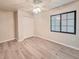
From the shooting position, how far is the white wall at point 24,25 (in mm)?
5744

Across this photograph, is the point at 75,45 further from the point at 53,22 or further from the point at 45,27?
the point at 45,27

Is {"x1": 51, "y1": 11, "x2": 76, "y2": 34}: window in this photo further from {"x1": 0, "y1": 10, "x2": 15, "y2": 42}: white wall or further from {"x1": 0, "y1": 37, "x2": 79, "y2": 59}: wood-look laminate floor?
{"x1": 0, "y1": 10, "x2": 15, "y2": 42}: white wall

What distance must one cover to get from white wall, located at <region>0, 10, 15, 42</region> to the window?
3161 millimetres

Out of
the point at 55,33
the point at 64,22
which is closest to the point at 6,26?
the point at 55,33

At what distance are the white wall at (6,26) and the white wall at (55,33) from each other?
92.1 inches

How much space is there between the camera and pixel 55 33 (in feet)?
16.7

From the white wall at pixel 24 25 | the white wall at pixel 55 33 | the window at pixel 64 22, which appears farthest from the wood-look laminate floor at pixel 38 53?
the white wall at pixel 24 25

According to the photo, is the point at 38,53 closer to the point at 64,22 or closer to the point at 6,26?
the point at 64,22

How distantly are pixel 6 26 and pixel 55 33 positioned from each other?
356cm

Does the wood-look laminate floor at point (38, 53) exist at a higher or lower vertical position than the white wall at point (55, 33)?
lower

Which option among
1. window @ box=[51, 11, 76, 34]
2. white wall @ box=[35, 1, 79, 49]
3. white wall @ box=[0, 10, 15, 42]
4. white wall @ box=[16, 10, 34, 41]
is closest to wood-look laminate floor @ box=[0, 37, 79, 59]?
white wall @ box=[35, 1, 79, 49]

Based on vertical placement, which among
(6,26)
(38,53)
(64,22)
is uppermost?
(64,22)

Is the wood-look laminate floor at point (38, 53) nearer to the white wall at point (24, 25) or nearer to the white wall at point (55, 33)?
the white wall at point (55, 33)

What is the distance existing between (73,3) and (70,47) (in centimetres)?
222
